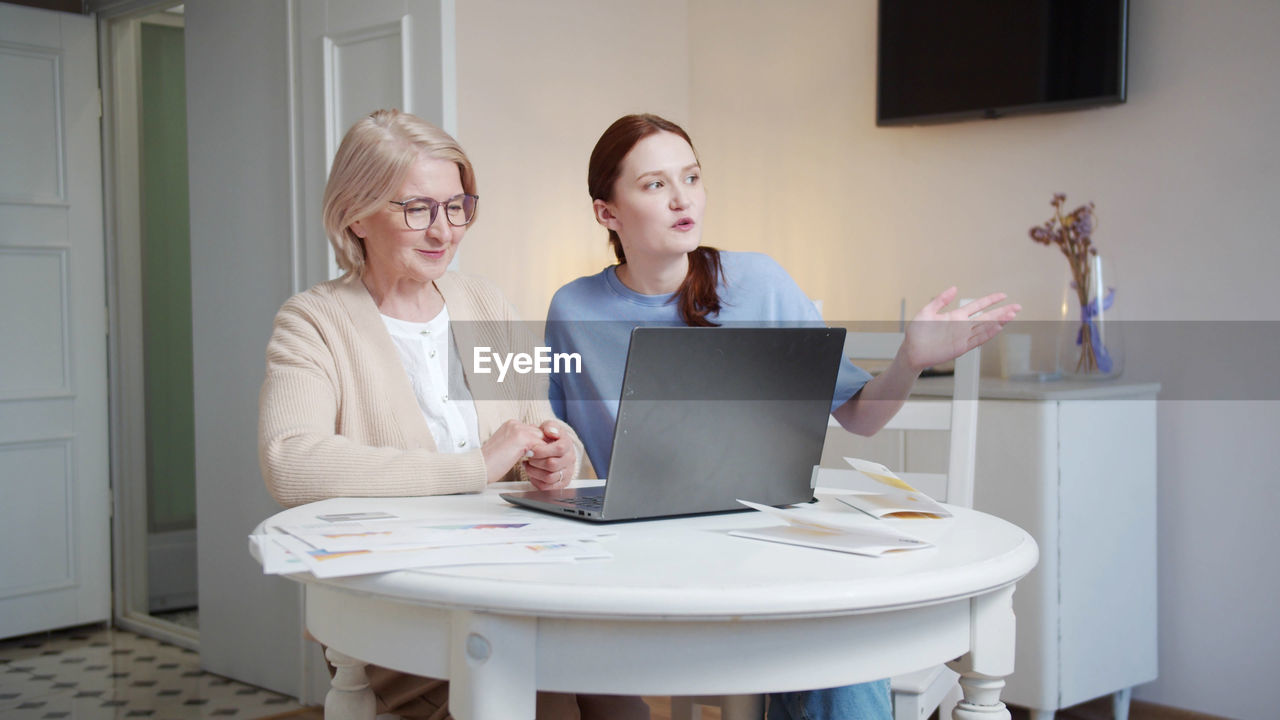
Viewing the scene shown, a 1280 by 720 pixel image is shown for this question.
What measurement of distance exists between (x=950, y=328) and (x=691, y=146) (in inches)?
22.9

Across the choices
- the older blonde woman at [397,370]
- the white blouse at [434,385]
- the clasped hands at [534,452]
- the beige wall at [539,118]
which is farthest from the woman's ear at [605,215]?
the beige wall at [539,118]

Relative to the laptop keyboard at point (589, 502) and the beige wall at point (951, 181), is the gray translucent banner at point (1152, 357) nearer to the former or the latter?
the beige wall at point (951, 181)

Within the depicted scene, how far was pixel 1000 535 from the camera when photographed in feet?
4.12

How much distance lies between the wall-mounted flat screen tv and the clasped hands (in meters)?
1.94

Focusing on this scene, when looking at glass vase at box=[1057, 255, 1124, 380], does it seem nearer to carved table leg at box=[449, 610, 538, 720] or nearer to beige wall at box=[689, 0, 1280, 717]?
beige wall at box=[689, 0, 1280, 717]

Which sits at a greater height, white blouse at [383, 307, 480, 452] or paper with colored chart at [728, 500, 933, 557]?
white blouse at [383, 307, 480, 452]

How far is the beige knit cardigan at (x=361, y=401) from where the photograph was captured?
151 centimetres

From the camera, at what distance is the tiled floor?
9.82 feet

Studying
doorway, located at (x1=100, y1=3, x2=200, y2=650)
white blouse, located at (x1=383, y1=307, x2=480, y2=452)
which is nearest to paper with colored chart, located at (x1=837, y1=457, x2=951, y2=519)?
white blouse, located at (x1=383, y1=307, x2=480, y2=452)

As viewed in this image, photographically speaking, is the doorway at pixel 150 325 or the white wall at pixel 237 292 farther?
the doorway at pixel 150 325

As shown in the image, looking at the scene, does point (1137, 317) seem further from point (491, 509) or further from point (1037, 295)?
point (491, 509)

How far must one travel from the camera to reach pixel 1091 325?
283 cm

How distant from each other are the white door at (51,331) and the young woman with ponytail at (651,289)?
2549mm

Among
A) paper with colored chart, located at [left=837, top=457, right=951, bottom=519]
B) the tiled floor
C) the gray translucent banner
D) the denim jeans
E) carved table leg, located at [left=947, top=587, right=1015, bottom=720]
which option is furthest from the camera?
the tiled floor
